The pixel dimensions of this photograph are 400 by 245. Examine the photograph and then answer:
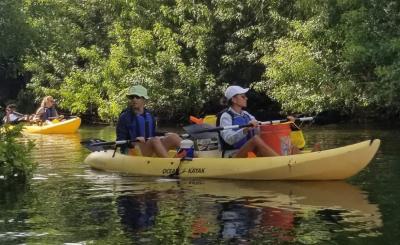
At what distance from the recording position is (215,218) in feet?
24.1

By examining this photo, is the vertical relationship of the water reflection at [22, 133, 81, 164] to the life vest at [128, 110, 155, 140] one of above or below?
below

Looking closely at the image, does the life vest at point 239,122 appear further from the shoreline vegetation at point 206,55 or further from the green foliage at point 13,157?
the shoreline vegetation at point 206,55

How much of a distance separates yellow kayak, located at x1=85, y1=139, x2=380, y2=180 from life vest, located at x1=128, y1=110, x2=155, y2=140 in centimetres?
54

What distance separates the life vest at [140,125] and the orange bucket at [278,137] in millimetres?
2040

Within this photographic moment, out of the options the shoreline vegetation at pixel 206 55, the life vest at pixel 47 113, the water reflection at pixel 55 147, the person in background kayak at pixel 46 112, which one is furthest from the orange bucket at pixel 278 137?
the life vest at pixel 47 113

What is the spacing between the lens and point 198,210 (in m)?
7.89

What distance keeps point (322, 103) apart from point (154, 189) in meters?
12.8

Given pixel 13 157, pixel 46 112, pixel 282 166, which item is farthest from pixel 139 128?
pixel 46 112

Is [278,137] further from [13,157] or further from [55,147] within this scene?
[55,147]

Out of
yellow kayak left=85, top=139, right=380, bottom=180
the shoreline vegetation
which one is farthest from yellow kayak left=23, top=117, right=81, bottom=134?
yellow kayak left=85, top=139, right=380, bottom=180

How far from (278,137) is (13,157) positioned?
142 inches

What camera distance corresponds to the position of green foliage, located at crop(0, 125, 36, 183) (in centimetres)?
1000

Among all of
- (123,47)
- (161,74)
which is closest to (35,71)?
(123,47)

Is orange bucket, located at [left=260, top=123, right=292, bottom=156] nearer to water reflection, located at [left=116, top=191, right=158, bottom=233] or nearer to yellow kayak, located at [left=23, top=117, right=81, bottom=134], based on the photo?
water reflection, located at [left=116, top=191, right=158, bottom=233]
